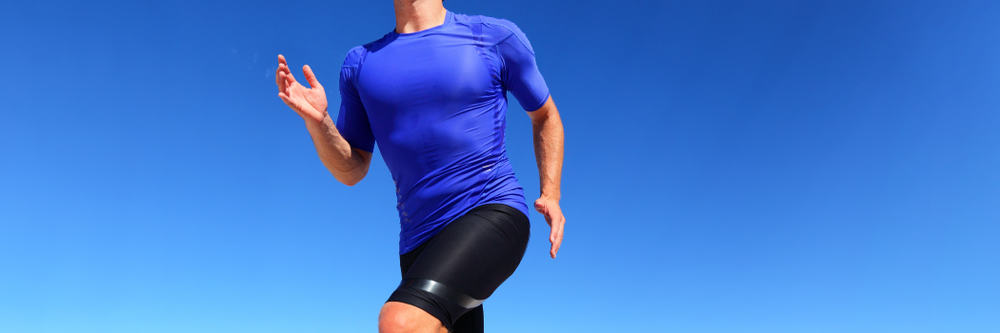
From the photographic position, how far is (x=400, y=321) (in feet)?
10.4

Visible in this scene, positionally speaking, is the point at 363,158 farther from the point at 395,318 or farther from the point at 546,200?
the point at 395,318

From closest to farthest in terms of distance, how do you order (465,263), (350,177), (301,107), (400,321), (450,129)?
(400,321)
(465,263)
(450,129)
(301,107)
(350,177)

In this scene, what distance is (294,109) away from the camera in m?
4.10

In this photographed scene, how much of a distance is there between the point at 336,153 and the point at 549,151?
3.90 ft

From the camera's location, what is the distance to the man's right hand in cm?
411

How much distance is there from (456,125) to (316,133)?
2.82 ft

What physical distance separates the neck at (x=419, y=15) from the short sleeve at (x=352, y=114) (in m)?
0.34

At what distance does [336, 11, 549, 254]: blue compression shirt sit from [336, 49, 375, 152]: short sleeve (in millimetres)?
31

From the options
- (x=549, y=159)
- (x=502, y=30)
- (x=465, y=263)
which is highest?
(x=502, y=30)

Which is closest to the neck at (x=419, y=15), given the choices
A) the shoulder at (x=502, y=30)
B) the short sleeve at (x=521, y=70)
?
the shoulder at (x=502, y=30)

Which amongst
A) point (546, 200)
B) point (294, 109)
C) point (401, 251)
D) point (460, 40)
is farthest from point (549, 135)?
point (294, 109)

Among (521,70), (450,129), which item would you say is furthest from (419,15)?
(450,129)

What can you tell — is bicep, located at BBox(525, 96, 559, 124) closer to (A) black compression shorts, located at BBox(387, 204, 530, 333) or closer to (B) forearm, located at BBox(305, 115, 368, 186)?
(A) black compression shorts, located at BBox(387, 204, 530, 333)

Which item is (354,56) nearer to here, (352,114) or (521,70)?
(352,114)
